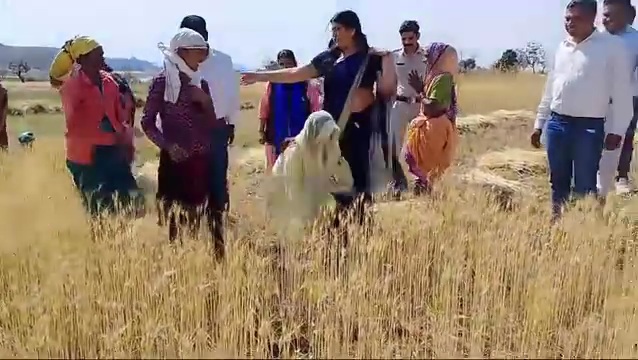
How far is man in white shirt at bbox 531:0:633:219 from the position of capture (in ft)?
14.0

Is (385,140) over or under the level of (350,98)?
under

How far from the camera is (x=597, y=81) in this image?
4.30 m

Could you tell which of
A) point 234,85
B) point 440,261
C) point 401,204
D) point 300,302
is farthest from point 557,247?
point 234,85

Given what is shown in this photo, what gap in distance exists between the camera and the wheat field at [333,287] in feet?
9.04

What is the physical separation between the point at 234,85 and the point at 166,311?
2152 millimetres

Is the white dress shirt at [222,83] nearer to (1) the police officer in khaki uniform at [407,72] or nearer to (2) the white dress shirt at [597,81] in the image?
(1) the police officer in khaki uniform at [407,72]

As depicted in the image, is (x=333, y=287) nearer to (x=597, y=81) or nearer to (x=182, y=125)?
(x=182, y=125)

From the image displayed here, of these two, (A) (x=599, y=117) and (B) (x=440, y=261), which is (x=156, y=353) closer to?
(B) (x=440, y=261)

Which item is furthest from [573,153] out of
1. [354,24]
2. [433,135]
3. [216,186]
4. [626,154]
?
[626,154]

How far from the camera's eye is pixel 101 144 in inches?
170

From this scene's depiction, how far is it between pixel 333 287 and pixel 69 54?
2.21 meters

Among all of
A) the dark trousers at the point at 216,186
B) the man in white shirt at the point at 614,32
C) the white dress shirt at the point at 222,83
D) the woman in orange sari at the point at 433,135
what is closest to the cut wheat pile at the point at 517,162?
the man in white shirt at the point at 614,32

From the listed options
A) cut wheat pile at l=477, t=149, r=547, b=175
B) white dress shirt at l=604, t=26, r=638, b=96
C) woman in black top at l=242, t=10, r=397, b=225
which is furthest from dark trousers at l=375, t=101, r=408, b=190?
cut wheat pile at l=477, t=149, r=547, b=175

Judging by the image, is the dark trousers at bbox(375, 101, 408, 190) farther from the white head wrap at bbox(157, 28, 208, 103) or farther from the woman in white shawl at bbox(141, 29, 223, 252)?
the white head wrap at bbox(157, 28, 208, 103)
